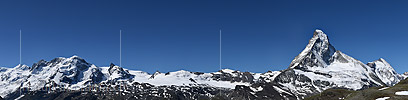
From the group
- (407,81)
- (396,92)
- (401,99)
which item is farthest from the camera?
(407,81)

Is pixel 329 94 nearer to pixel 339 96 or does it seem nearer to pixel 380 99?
pixel 339 96

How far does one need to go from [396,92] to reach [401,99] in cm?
1504

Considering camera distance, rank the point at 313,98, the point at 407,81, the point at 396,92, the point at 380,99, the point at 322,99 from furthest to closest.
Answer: the point at 313,98 → the point at 322,99 → the point at 407,81 → the point at 396,92 → the point at 380,99

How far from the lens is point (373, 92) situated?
100250 millimetres

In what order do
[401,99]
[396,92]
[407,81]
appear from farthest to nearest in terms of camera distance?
[407,81] < [396,92] < [401,99]

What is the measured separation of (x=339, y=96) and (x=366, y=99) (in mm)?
57712

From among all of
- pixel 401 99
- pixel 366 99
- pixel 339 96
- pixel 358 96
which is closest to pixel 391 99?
pixel 401 99

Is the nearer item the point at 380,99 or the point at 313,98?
the point at 380,99

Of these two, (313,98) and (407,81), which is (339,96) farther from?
(407,81)

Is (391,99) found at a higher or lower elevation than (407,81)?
lower

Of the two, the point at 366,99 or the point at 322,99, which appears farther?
the point at 322,99

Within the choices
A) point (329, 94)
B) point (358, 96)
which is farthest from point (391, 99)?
point (329, 94)

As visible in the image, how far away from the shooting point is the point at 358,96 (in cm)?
10344

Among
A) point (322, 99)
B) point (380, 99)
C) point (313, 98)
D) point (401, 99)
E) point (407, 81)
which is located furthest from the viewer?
point (313, 98)
